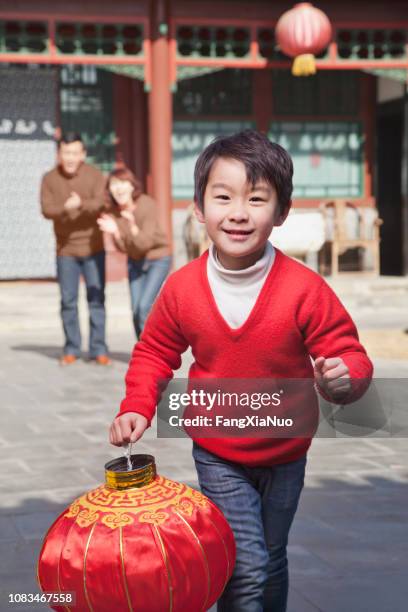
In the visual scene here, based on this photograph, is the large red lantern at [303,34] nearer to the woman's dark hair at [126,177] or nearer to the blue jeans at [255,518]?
the woman's dark hair at [126,177]

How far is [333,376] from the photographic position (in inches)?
101

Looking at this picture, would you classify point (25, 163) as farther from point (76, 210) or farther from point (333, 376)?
point (333, 376)

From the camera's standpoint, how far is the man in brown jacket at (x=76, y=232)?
891 cm

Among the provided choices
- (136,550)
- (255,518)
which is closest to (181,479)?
(255,518)

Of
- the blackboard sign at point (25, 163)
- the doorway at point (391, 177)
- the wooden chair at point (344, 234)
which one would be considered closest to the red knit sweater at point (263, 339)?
the blackboard sign at point (25, 163)

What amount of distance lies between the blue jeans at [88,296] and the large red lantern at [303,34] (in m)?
5.40

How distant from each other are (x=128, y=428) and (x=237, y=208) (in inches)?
23.8

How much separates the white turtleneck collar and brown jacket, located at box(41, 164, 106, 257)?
20.4 ft

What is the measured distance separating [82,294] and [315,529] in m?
9.60

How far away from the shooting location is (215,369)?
9.08 ft

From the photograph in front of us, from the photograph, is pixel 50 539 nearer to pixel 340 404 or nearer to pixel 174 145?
pixel 340 404

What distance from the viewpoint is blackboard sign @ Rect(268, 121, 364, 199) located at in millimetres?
15930

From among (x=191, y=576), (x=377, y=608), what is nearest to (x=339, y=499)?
(x=377, y=608)

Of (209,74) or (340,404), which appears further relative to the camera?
(209,74)
